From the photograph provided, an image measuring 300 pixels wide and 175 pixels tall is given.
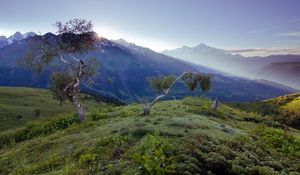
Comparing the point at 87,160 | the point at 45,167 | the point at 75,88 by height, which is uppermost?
the point at 75,88

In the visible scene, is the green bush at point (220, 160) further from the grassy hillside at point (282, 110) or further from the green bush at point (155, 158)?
the grassy hillside at point (282, 110)

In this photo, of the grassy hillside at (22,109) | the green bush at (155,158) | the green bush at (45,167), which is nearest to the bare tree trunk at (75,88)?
the green bush at (45,167)

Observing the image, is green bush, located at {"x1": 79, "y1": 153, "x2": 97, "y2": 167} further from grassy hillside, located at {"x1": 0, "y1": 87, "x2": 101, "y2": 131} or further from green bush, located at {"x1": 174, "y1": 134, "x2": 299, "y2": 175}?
grassy hillside, located at {"x1": 0, "y1": 87, "x2": 101, "y2": 131}

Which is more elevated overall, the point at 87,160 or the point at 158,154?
the point at 158,154

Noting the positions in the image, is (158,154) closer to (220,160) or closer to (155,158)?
(155,158)

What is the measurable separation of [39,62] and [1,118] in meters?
62.1

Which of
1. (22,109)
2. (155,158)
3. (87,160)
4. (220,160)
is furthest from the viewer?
(22,109)

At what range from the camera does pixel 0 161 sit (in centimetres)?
3331


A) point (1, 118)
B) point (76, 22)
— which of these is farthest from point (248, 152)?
point (1, 118)

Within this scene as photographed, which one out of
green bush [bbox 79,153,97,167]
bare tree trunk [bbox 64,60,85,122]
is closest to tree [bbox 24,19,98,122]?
bare tree trunk [bbox 64,60,85,122]

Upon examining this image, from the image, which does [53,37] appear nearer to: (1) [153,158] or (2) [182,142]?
(2) [182,142]

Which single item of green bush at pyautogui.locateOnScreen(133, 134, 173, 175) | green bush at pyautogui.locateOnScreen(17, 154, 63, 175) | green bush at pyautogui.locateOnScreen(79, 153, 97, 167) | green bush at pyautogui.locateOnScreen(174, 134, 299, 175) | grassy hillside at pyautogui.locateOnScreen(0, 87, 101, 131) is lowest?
grassy hillside at pyautogui.locateOnScreen(0, 87, 101, 131)

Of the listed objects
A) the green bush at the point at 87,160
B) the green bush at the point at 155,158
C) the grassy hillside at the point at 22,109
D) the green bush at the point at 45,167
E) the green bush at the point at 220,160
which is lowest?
the grassy hillside at the point at 22,109

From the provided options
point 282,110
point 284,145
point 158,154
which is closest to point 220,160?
point 158,154
